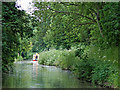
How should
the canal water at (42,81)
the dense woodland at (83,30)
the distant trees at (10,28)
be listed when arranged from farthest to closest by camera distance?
the distant trees at (10,28)
the canal water at (42,81)
the dense woodland at (83,30)

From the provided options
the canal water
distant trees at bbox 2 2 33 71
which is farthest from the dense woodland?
the canal water

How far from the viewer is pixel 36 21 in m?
17.2

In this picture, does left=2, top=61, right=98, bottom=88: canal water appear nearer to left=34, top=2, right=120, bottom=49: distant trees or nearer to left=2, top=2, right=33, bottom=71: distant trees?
left=2, top=2, right=33, bottom=71: distant trees

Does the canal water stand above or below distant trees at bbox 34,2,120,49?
below

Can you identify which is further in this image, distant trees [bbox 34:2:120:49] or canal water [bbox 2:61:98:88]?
canal water [bbox 2:61:98:88]

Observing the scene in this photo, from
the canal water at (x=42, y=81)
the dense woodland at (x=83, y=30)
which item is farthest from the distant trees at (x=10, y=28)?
the canal water at (x=42, y=81)

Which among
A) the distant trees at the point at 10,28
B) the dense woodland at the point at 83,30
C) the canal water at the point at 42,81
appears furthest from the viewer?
the distant trees at the point at 10,28

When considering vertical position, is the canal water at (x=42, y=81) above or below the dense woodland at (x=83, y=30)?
below

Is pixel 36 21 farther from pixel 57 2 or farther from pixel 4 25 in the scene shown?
pixel 4 25

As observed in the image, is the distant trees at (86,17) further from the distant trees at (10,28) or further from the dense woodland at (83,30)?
the distant trees at (10,28)

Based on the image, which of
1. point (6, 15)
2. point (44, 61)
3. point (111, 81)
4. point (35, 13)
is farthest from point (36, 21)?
point (44, 61)

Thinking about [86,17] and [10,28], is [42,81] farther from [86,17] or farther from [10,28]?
[86,17]

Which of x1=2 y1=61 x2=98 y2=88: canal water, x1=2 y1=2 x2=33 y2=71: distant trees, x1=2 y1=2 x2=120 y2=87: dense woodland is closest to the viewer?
x1=2 y1=2 x2=120 y2=87: dense woodland

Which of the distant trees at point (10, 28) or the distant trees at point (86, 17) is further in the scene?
the distant trees at point (10, 28)
